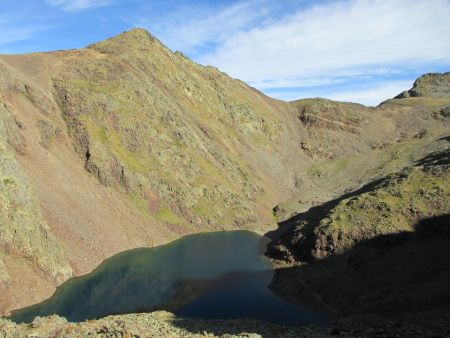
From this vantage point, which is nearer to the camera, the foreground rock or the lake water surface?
the foreground rock

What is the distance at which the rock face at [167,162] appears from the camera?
6206 cm

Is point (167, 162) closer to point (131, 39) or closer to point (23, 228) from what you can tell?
point (23, 228)

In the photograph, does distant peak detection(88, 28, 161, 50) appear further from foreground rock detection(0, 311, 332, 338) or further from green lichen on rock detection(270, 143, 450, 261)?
foreground rock detection(0, 311, 332, 338)

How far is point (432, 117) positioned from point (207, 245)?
127 meters

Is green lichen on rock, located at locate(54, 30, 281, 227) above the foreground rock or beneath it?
above

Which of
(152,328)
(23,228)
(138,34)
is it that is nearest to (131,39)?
(138,34)

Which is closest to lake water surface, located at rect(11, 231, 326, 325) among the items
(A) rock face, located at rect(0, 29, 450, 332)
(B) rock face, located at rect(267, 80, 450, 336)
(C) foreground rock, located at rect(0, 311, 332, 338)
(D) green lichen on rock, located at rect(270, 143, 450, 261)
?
(A) rock face, located at rect(0, 29, 450, 332)

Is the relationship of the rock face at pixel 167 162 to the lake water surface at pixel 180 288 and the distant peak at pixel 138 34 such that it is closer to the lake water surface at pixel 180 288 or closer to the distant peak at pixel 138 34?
the distant peak at pixel 138 34

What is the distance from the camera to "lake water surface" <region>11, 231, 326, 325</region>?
1945 inches

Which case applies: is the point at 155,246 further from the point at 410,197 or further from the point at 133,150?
the point at 410,197

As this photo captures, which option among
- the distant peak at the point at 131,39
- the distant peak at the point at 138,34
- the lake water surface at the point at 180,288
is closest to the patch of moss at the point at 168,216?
the lake water surface at the point at 180,288

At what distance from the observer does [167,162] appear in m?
99.0

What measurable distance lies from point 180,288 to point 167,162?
4550 centimetres

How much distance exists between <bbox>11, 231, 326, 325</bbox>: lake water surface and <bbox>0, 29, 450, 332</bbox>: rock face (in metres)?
3.43
